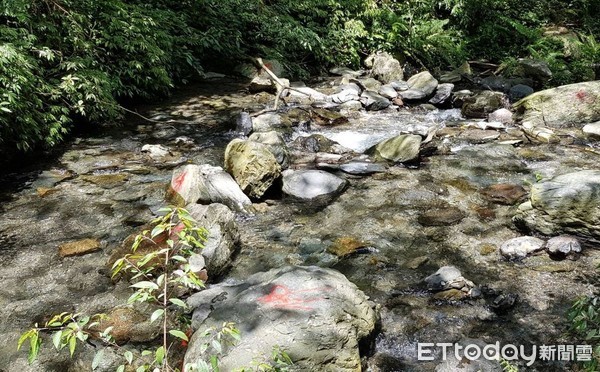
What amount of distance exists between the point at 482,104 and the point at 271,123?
441cm

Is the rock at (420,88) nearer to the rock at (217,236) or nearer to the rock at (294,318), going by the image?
the rock at (217,236)

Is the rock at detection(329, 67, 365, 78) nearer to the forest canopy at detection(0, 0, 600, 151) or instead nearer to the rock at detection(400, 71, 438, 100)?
the forest canopy at detection(0, 0, 600, 151)

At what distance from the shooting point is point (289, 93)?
9906 mm

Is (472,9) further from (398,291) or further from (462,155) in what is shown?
(398,291)

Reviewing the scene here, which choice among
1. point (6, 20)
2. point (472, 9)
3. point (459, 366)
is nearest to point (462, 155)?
point (459, 366)

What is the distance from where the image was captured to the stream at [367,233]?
3178mm

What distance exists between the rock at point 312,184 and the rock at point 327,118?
2.72m

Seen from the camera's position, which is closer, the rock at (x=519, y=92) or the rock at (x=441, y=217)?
the rock at (x=441, y=217)

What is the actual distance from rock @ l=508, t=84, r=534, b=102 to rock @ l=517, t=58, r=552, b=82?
130 centimetres

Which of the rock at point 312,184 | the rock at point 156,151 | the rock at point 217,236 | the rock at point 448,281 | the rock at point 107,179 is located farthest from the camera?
the rock at point 156,151

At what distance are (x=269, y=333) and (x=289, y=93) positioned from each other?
794cm

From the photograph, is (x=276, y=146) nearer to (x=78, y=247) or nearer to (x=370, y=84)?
(x=78, y=247)

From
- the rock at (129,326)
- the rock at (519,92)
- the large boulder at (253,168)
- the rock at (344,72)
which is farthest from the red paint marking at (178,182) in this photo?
the rock at (519,92)

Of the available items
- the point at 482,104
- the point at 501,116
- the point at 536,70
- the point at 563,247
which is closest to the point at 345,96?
the point at 482,104
